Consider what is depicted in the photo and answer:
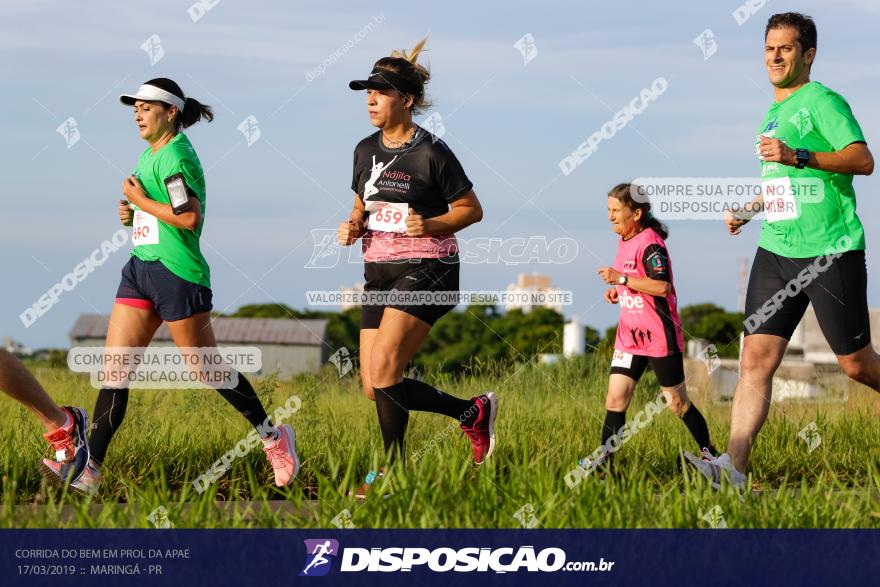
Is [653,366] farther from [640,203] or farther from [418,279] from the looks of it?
[418,279]

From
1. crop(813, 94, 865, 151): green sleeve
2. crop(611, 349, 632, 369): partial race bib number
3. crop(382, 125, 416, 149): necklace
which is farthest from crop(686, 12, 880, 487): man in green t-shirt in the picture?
crop(382, 125, 416, 149): necklace

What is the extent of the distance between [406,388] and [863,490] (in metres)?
2.24

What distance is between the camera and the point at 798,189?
218 inches

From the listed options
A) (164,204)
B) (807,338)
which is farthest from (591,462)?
(807,338)

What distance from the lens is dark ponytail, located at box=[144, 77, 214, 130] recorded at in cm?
587

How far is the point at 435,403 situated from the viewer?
5980 millimetres

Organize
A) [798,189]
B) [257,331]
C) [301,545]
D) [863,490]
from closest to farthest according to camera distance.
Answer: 1. [301,545]
2. [863,490]
3. [798,189]
4. [257,331]

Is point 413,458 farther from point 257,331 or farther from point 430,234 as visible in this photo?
point 257,331

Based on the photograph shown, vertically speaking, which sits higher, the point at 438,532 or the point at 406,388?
the point at 406,388

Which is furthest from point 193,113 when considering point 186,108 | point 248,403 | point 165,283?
point 248,403

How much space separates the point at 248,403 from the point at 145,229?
3.39 feet

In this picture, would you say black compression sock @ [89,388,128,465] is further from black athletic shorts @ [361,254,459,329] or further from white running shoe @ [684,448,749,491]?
white running shoe @ [684,448,749,491]

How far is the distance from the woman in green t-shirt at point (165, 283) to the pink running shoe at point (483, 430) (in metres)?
0.99

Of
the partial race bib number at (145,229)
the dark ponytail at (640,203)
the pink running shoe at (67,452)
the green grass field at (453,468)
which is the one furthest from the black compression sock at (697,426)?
the pink running shoe at (67,452)
